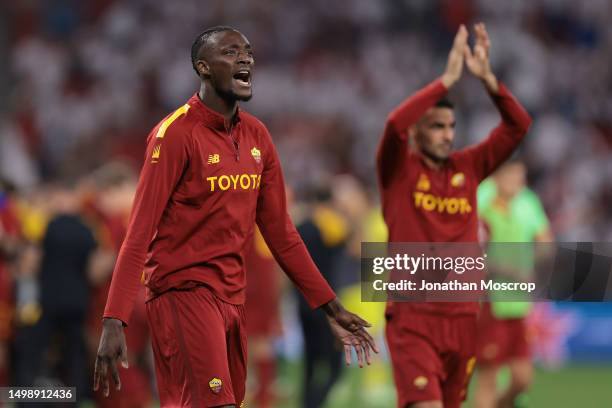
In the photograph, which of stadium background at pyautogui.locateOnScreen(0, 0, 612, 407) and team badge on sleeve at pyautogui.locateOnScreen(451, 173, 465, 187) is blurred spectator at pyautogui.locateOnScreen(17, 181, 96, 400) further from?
stadium background at pyautogui.locateOnScreen(0, 0, 612, 407)

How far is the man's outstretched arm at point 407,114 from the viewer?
7641 mm

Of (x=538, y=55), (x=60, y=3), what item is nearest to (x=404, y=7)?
(x=538, y=55)

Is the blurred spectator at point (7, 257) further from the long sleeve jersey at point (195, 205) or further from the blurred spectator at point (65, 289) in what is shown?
the long sleeve jersey at point (195, 205)

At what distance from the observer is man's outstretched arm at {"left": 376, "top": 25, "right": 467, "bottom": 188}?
25.1 feet

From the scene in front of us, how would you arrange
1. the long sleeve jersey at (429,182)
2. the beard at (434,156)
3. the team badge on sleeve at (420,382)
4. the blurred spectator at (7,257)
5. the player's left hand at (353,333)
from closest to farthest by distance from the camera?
the player's left hand at (353,333) → the team badge on sleeve at (420,382) → the long sleeve jersey at (429,182) → the beard at (434,156) → the blurred spectator at (7,257)

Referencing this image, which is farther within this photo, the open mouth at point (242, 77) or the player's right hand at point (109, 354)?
the open mouth at point (242, 77)

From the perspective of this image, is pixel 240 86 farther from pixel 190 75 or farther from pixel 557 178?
pixel 190 75

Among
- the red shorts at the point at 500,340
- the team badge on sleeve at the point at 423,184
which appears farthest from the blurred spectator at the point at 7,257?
the team badge on sleeve at the point at 423,184

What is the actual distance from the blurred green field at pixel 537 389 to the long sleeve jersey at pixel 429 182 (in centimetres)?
515

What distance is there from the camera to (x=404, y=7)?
942 inches

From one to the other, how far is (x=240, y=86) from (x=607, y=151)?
16.4 meters

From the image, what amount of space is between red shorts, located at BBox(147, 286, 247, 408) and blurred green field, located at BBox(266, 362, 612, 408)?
22.4ft

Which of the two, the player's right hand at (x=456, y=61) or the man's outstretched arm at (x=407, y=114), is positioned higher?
the player's right hand at (x=456, y=61)

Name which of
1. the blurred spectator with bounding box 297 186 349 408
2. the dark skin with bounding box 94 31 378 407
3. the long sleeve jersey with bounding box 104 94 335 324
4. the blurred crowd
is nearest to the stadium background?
the blurred crowd
